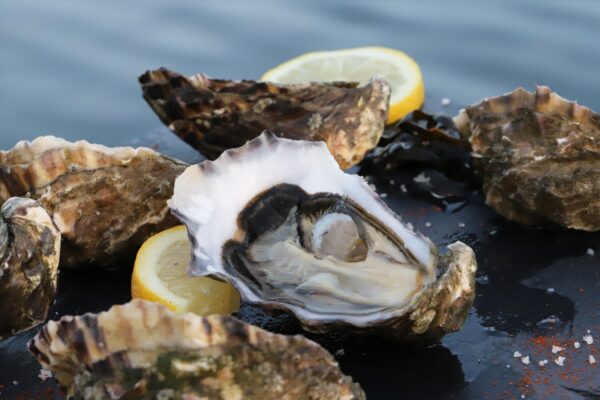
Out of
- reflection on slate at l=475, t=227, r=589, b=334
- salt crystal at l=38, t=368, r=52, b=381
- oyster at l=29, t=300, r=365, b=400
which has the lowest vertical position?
reflection on slate at l=475, t=227, r=589, b=334

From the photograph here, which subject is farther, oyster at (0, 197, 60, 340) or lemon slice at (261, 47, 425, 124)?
lemon slice at (261, 47, 425, 124)

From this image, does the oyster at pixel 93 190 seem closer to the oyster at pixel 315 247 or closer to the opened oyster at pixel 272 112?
the oyster at pixel 315 247

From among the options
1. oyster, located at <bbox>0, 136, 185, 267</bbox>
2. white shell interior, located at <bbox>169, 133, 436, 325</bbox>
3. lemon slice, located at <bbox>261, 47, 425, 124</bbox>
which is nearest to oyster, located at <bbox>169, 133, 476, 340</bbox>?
white shell interior, located at <bbox>169, 133, 436, 325</bbox>

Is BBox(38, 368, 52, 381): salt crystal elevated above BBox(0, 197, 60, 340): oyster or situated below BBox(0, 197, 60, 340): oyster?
below

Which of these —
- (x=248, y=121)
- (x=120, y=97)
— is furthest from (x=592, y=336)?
(x=120, y=97)

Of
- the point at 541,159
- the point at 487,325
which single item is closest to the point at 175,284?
the point at 487,325

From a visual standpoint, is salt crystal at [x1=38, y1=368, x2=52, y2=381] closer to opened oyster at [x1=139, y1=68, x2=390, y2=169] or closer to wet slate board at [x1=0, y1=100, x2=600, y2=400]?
wet slate board at [x1=0, y1=100, x2=600, y2=400]

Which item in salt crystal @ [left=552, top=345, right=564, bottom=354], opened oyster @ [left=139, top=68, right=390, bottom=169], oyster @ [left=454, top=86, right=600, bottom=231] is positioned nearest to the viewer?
salt crystal @ [left=552, top=345, right=564, bottom=354]
